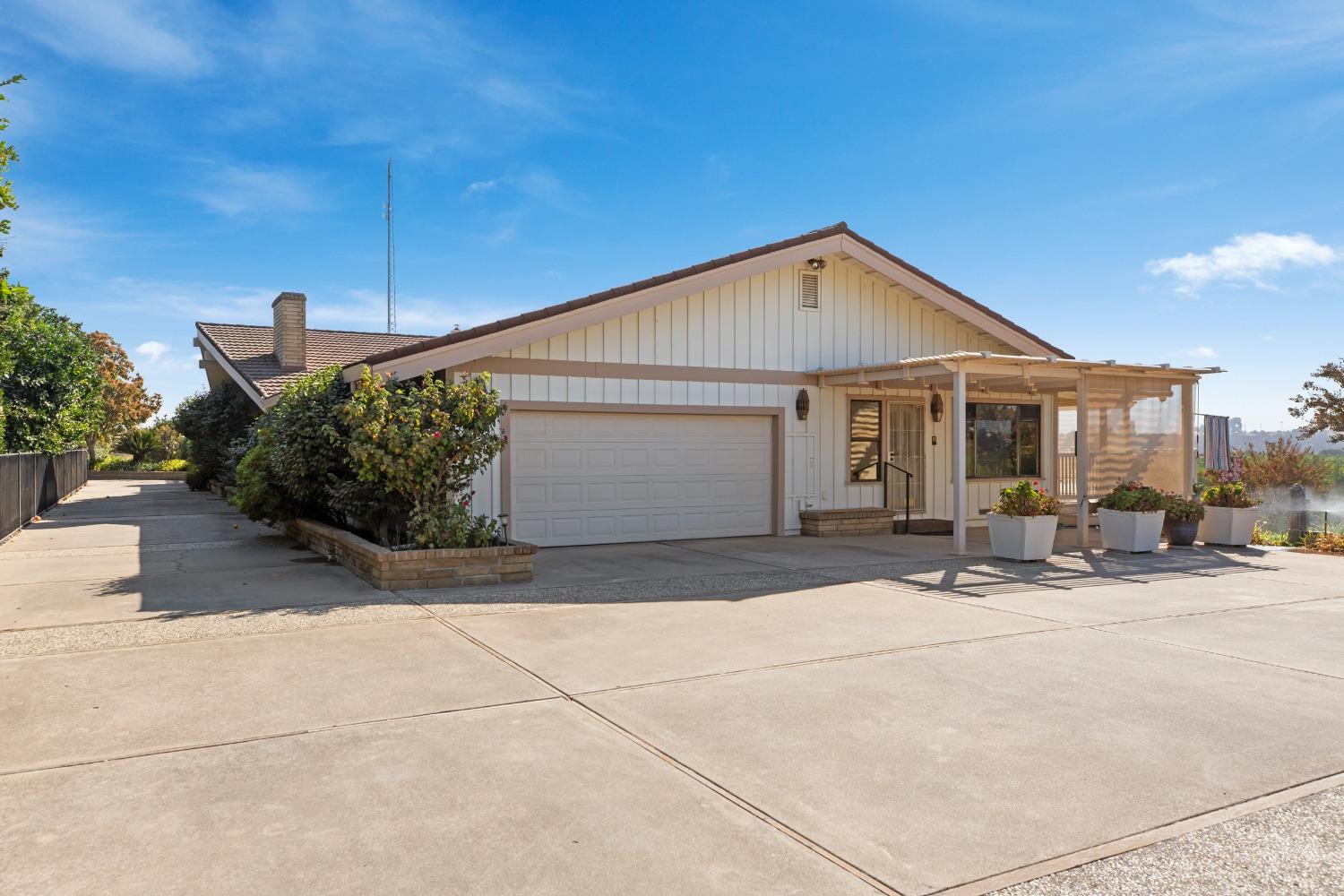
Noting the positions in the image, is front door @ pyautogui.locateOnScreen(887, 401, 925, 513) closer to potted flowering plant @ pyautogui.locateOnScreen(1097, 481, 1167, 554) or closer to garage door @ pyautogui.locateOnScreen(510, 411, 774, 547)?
garage door @ pyautogui.locateOnScreen(510, 411, 774, 547)

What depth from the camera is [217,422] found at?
22.3 meters

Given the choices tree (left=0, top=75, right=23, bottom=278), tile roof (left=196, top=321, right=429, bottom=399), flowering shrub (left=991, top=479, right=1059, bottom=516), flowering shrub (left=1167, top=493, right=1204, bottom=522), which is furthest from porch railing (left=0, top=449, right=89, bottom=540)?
flowering shrub (left=1167, top=493, right=1204, bottom=522)

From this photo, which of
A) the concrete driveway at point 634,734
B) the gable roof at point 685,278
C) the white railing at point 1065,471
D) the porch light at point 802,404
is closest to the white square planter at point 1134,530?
the concrete driveway at point 634,734

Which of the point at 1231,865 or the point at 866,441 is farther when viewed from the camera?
the point at 866,441

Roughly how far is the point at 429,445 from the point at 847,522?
7.60m

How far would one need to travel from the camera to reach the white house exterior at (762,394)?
40.0 ft

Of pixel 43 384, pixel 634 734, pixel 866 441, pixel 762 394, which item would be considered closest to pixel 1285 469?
pixel 866 441

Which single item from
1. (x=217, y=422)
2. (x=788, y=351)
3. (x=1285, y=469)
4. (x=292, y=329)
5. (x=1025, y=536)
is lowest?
(x=1025, y=536)

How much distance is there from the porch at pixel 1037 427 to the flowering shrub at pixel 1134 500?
0.39 meters

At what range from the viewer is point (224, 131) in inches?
679

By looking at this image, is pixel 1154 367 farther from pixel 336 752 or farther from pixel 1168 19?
pixel 336 752

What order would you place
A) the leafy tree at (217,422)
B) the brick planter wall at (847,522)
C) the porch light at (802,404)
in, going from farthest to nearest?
the leafy tree at (217,422)
the porch light at (802,404)
the brick planter wall at (847,522)

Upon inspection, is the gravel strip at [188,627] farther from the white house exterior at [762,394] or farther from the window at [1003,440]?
the window at [1003,440]

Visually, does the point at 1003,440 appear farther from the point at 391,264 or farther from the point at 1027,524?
the point at 391,264
